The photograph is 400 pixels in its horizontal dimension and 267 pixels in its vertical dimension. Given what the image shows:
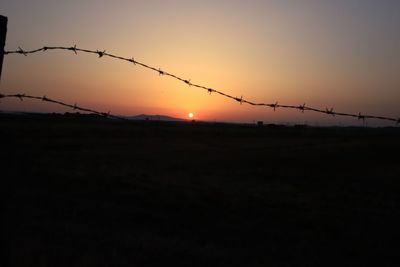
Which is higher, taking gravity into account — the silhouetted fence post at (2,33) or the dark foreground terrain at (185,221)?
the silhouetted fence post at (2,33)

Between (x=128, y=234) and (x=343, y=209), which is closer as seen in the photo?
(x=128, y=234)

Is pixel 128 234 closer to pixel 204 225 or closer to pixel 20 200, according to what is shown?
pixel 204 225

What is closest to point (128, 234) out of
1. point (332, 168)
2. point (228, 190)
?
point (228, 190)

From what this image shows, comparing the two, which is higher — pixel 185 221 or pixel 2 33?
pixel 2 33

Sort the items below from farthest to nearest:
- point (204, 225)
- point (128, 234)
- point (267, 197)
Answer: point (267, 197), point (204, 225), point (128, 234)

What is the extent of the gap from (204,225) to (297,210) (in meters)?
3.76

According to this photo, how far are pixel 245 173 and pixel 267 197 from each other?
8.91 m

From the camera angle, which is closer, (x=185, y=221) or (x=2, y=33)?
(x=2, y=33)

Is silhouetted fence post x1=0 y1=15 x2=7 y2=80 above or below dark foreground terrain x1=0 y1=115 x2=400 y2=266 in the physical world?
above

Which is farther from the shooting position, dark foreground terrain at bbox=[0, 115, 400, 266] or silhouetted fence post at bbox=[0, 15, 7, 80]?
dark foreground terrain at bbox=[0, 115, 400, 266]

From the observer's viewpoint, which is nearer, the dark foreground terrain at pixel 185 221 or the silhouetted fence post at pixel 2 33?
the silhouetted fence post at pixel 2 33

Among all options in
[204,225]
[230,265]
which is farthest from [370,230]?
[230,265]

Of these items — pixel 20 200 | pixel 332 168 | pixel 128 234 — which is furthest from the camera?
pixel 332 168

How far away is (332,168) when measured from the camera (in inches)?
1203
